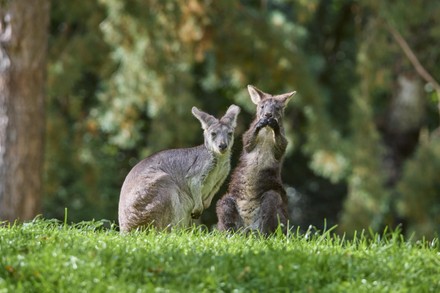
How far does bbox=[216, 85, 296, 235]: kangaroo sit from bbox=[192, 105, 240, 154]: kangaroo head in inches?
6.5

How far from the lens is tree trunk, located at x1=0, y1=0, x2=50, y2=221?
1484 cm

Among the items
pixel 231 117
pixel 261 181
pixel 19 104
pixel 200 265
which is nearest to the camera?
pixel 200 265

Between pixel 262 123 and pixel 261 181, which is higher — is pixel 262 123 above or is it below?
above

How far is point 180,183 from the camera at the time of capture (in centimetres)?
981

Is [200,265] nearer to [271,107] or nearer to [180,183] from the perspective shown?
[271,107]

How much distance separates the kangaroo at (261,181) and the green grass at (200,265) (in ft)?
2.82

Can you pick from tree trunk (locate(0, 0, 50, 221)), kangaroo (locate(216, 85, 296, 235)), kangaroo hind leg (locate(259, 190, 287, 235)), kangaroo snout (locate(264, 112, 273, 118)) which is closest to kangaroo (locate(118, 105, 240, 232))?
kangaroo (locate(216, 85, 296, 235))

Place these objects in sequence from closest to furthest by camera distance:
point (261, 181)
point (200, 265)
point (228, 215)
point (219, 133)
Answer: point (200, 265) → point (261, 181) → point (228, 215) → point (219, 133)

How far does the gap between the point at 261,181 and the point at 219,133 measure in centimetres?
61

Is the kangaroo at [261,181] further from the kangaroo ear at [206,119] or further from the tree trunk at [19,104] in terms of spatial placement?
the tree trunk at [19,104]

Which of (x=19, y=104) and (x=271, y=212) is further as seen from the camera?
(x=19, y=104)

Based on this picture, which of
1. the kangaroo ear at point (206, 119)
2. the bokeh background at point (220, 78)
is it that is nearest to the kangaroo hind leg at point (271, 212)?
the kangaroo ear at point (206, 119)

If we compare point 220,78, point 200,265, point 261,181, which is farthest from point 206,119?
point 220,78

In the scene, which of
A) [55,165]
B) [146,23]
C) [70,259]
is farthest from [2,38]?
[70,259]
